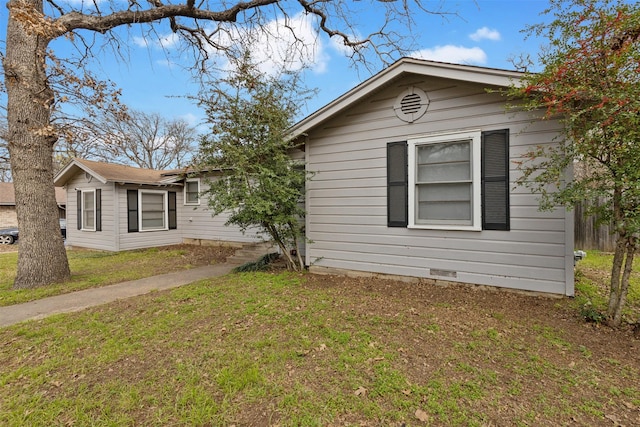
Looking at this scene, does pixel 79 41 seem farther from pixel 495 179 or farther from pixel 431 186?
pixel 495 179

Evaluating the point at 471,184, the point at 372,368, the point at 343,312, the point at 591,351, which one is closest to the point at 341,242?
the point at 343,312

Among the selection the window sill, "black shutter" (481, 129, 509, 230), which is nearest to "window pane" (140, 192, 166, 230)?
the window sill

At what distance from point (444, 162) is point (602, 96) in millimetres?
2253

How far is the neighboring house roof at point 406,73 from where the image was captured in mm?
4441

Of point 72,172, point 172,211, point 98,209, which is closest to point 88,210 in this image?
point 98,209

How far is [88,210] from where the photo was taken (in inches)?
475

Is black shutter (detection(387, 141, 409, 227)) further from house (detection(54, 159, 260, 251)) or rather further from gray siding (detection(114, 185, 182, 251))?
gray siding (detection(114, 185, 182, 251))

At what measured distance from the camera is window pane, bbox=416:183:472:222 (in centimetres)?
503

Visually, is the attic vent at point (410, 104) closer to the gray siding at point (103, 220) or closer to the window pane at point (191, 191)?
the window pane at point (191, 191)

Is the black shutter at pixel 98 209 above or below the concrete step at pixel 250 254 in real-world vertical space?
above

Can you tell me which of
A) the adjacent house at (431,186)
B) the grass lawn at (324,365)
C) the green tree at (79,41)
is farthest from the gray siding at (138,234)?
the adjacent house at (431,186)

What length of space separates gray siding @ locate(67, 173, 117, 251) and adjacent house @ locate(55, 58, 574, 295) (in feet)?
27.7

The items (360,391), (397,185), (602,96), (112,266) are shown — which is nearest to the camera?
(360,391)

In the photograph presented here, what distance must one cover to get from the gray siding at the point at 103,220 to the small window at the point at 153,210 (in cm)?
96
